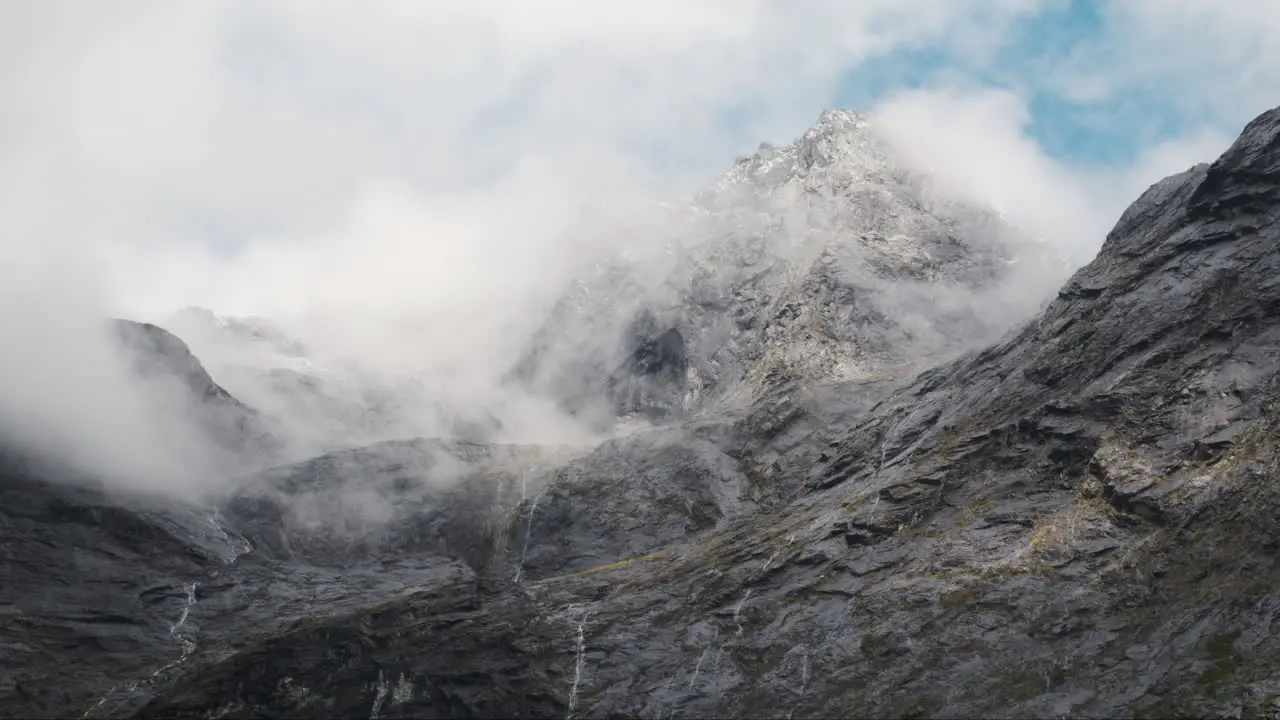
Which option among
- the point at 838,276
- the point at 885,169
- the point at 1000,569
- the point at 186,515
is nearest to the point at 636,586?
the point at 1000,569

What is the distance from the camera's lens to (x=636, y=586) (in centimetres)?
8150

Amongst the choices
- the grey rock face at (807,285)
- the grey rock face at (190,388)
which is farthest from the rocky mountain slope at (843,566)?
the grey rock face at (807,285)

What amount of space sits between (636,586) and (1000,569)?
24505mm

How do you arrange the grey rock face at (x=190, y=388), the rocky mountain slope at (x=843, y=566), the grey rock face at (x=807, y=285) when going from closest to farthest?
the rocky mountain slope at (x=843, y=566) → the grey rock face at (x=190, y=388) → the grey rock face at (x=807, y=285)

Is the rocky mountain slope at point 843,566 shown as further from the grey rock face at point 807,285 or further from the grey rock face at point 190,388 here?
the grey rock face at point 807,285

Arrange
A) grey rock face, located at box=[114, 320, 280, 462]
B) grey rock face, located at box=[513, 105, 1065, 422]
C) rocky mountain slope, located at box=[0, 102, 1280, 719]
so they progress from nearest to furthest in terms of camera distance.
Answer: rocky mountain slope, located at box=[0, 102, 1280, 719] < grey rock face, located at box=[114, 320, 280, 462] < grey rock face, located at box=[513, 105, 1065, 422]

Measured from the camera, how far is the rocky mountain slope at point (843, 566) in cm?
6178

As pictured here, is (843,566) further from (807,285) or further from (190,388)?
(807,285)

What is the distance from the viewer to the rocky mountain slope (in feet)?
203

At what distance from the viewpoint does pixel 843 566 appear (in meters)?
74.6

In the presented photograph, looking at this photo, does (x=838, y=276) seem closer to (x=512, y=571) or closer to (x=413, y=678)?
(x=512, y=571)

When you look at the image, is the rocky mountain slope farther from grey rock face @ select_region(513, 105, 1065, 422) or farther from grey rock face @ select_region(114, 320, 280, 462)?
grey rock face @ select_region(513, 105, 1065, 422)

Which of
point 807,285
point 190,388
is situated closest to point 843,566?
point 190,388

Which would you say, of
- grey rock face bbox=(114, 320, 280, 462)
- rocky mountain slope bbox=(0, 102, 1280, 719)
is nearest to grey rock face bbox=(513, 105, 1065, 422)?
rocky mountain slope bbox=(0, 102, 1280, 719)
